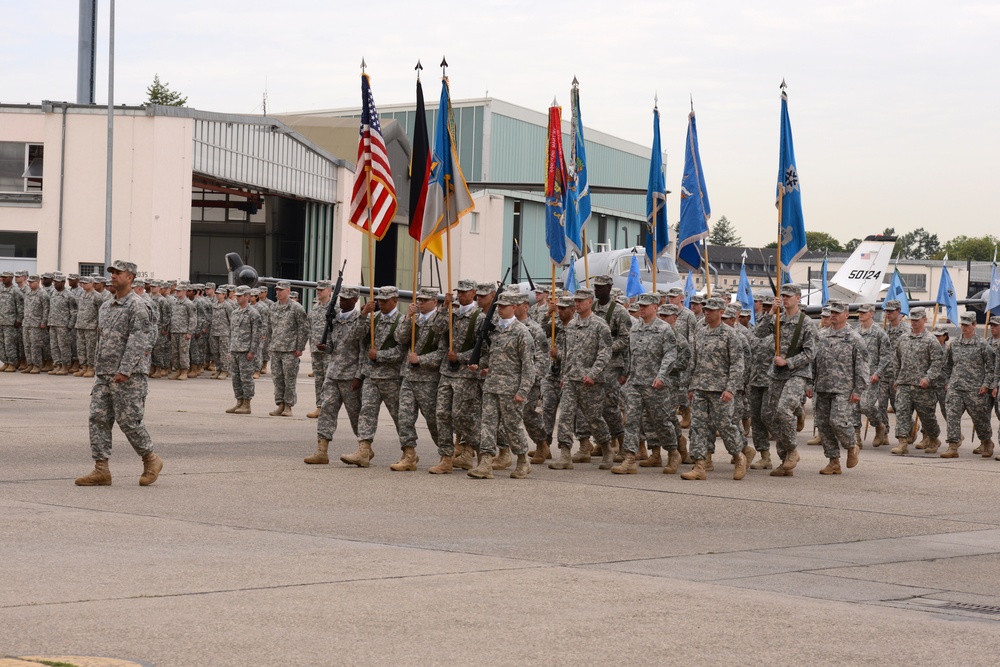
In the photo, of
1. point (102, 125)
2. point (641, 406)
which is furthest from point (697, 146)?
point (102, 125)

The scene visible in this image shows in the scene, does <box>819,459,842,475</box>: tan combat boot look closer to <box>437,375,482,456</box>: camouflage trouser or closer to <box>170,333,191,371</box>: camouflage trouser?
<box>437,375,482,456</box>: camouflage trouser

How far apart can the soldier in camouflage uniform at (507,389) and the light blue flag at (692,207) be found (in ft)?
17.2

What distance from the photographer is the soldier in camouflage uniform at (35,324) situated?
27.1 metres

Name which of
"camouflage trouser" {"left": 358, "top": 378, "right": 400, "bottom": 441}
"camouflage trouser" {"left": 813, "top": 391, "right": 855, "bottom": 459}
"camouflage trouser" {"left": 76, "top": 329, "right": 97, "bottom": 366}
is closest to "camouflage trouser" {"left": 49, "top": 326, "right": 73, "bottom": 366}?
"camouflage trouser" {"left": 76, "top": 329, "right": 97, "bottom": 366}

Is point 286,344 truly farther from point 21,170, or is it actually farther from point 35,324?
point 21,170

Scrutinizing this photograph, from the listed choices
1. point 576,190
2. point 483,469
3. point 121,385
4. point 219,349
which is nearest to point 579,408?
point 483,469

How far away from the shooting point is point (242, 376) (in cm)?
1941

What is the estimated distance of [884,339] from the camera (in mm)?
18984

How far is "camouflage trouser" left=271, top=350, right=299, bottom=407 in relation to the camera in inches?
747

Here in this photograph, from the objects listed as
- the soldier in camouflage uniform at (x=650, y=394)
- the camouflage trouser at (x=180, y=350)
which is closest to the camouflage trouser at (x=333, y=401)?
the soldier in camouflage uniform at (x=650, y=394)

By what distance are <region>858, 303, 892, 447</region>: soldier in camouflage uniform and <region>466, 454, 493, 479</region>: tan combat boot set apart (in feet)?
25.7

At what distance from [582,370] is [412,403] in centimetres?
194

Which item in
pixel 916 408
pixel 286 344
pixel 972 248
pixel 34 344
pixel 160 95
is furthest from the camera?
pixel 972 248

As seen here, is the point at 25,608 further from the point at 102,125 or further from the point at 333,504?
the point at 102,125
